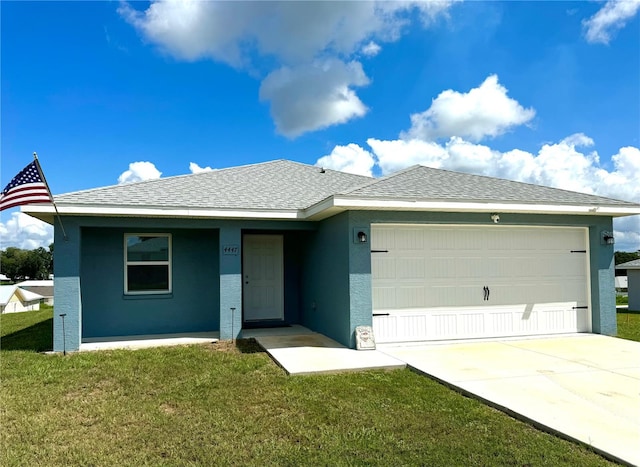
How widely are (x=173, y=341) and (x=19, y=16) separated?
322 inches

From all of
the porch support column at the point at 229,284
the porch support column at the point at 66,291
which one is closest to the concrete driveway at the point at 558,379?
the porch support column at the point at 229,284

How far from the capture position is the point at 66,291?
814 centimetres

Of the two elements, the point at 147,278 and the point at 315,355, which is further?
the point at 147,278

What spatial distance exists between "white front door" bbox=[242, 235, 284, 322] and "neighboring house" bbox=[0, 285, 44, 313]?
21736 mm

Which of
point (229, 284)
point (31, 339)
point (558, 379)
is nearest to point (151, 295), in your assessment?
point (229, 284)

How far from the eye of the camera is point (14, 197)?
281 inches

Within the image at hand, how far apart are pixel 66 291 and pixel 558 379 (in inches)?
339

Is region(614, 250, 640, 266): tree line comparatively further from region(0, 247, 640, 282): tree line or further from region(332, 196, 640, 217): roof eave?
region(0, 247, 640, 282): tree line

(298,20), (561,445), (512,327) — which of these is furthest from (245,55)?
(561,445)

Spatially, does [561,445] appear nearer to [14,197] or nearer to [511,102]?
[14,197]

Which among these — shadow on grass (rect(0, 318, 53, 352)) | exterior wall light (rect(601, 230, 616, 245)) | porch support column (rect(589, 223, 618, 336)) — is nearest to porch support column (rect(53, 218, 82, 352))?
shadow on grass (rect(0, 318, 53, 352))

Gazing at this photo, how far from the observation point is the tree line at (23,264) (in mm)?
74062

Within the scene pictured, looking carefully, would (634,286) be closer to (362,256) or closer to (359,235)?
(362,256)

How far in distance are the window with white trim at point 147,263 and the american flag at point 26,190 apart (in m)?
2.58
